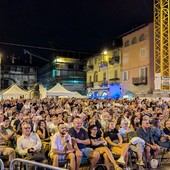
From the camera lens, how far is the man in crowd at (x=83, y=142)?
6.14m

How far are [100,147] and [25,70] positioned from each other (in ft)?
224

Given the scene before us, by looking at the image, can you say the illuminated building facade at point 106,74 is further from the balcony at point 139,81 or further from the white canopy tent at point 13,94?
the white canopy tent at point 13,94

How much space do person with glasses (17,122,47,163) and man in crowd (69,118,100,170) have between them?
834mm

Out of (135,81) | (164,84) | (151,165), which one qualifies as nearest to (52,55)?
(135,81)

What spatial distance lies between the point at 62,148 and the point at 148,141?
8.55ft

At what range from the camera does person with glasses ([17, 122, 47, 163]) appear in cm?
620

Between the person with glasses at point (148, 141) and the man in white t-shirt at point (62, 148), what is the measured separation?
222 cm

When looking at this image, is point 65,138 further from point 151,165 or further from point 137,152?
point 151,165

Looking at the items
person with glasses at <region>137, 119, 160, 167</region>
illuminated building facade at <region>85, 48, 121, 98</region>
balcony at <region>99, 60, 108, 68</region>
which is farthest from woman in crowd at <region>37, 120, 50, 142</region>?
balcony at <region>99, 60, 108, 68</region>

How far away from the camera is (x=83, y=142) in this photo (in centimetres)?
632

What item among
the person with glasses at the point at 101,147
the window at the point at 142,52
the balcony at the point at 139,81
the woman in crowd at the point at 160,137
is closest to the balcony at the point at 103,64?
the balcony at the point at 139,81

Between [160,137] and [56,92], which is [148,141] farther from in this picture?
[56,92]

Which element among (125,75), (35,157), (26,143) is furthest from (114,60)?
(35,157)

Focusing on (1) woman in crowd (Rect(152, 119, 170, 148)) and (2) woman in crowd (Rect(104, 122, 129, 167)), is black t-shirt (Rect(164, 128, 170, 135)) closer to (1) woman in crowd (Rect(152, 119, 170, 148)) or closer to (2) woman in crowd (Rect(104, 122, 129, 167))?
(1) woman in crowd (Rect(152, 119, 170, 148))
